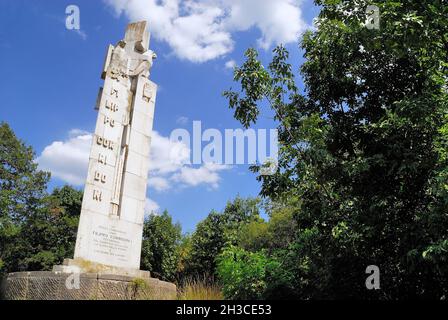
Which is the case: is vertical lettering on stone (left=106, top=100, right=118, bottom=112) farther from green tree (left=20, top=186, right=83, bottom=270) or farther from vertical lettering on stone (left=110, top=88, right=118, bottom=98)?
green tree (left=20, top=186, right=83, bottom=270)

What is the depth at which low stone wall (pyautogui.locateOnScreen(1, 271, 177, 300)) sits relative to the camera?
796cm

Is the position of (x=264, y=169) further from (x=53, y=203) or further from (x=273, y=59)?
(x=53, y=203)

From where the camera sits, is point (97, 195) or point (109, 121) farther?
point (109, 121)

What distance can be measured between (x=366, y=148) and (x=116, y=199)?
597 cm

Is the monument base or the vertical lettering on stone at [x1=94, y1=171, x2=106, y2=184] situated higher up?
the vertical lettering on stone at [x1=94, y1=171, x2=106, y2=184]

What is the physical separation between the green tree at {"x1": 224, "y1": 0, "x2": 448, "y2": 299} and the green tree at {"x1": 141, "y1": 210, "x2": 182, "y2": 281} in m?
24.9

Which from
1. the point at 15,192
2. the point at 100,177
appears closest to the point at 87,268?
the point at 100,177

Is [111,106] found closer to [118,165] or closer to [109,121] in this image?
[109,121]

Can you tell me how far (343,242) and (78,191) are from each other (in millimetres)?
Result: 32879

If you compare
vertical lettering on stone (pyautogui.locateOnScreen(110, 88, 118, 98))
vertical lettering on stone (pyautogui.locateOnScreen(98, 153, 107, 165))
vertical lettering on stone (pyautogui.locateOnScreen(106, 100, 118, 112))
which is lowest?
vertical lettering on stone (pyautogui.locateOnScreen(98, 153, 107, 165))

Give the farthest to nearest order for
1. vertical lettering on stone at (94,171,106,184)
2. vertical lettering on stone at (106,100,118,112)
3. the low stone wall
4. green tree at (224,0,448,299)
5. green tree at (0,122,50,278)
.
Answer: green tree at (0,122,50,278), vertical lettering on stone at (106,100,118,112), vertical lettering on stone at (94,171,106,184), the low stone wall, green tree at (224,0,448,299)

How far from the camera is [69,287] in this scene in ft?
26.2

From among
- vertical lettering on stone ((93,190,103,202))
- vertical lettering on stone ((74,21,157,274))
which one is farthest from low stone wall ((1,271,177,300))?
vertical lettering on stone ((93,190,103,202))

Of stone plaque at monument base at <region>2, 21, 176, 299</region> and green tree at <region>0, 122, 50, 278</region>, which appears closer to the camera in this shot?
stone plaque at monument base at <region>2, 21, 176, 299</region>
